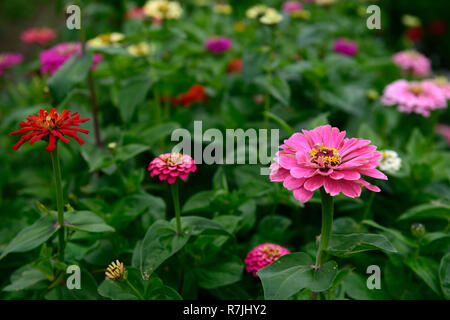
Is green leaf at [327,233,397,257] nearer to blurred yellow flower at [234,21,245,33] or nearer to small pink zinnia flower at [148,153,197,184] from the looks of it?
small pink zinnia flower at [148,153,197,184]

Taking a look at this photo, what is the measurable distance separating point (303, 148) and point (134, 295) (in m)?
0.48

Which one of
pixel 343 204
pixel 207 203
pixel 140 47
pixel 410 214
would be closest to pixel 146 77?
pixel 140 47

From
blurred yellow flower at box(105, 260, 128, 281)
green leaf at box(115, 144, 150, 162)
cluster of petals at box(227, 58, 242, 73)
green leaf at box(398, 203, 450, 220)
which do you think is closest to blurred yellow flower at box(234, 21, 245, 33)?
cluster of petals at box(227, 58, 242, 73)

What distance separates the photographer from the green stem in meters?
0.79

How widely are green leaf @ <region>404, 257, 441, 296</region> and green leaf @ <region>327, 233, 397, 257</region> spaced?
0.90ft

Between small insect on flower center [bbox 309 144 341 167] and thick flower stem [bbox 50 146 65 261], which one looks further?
thick flower stem [bbox 50 146 65 261]

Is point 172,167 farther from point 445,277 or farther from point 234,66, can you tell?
point 234,66

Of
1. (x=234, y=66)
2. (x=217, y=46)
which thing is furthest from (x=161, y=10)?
(x=234, y=66)

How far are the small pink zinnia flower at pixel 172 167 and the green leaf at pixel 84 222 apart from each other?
16 cm

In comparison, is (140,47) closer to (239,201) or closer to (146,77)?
(146,77)

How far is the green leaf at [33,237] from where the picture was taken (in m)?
0.88

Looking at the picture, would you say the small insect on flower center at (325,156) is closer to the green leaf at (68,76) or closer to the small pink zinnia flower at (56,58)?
the green leaf at (68,76)

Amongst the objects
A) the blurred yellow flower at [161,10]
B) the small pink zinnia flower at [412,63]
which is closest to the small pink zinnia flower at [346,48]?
the small pink zinnia flower at [412,63]

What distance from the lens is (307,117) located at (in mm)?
1670
